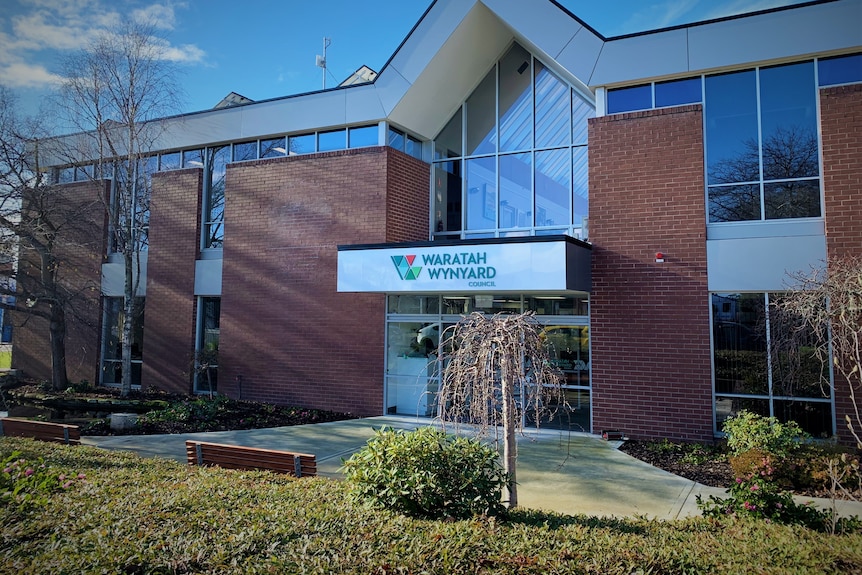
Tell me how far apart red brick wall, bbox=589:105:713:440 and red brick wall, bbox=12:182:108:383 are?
15.4m

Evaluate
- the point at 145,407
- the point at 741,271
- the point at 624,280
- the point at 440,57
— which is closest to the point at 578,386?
the point at 624,280

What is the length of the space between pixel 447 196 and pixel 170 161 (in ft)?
30.0

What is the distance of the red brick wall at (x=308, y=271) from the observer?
14.1m

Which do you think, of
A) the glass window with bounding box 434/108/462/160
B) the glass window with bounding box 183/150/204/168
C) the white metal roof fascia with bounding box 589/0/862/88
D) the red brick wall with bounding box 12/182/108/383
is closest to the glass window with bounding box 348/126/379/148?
the glass window with bounding box 434/108/462/160

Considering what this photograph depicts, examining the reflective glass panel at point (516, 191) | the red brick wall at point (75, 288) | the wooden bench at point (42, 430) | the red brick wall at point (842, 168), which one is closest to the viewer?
the wooden bench at point (42, 430)

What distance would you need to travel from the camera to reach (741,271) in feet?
35.0

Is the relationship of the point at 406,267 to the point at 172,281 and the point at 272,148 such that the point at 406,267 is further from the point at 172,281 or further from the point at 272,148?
the point at 172,281

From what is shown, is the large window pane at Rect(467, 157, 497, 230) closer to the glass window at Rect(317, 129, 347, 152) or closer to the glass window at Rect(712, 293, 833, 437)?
the glass window at Rect(317, 129, 347, 152)

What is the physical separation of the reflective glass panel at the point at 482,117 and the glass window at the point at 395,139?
1.71 meters

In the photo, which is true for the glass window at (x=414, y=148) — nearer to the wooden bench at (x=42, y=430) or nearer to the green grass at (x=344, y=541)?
the wooden bench at (x=42, y=430)

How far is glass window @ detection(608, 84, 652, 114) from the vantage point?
1177 centimetres

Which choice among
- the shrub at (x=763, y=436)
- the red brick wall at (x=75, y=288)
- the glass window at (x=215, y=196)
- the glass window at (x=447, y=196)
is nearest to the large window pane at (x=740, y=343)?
the shrub at (x=763, y=436)

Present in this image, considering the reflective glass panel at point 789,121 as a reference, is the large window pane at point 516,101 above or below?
above

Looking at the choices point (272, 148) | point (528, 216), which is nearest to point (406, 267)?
point (528, 216)
